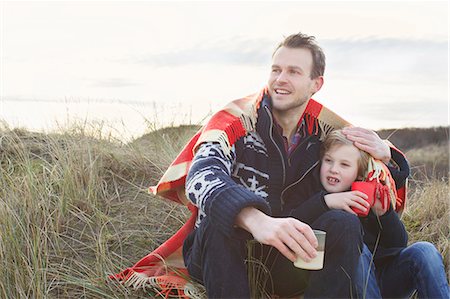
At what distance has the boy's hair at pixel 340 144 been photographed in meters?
3.09

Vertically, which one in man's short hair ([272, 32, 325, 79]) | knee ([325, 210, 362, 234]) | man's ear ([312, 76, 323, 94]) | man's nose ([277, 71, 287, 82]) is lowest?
knee ([325, 210, 362, 234])

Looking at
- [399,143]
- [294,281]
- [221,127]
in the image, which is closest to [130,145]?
[221,127]

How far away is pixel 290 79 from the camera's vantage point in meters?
3.18

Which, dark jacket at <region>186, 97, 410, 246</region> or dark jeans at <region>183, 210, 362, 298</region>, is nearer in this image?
dark jeans at <region>183, 210, 362, 298</region>

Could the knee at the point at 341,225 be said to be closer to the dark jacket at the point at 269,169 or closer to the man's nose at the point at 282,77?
the dark jacket at the point at 269,169

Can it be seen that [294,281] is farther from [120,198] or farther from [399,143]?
[399,143]

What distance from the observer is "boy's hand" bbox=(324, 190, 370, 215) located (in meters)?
2.86

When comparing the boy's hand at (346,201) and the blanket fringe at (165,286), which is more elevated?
the boy's hand at (346,201)

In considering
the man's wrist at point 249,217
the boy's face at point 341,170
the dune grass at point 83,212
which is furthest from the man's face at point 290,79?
the dune grass at point 83,212

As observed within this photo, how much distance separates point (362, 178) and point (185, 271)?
1.04m

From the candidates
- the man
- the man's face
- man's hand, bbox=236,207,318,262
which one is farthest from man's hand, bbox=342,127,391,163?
man's hand, bbox=236,207,318,262

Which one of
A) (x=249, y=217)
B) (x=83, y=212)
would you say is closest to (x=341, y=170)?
(x=249, y=217)

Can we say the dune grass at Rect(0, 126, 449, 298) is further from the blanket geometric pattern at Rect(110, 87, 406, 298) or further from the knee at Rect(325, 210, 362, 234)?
the knee at Rect(325, 210, 362, 234)

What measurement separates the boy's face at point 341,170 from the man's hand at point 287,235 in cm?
76
